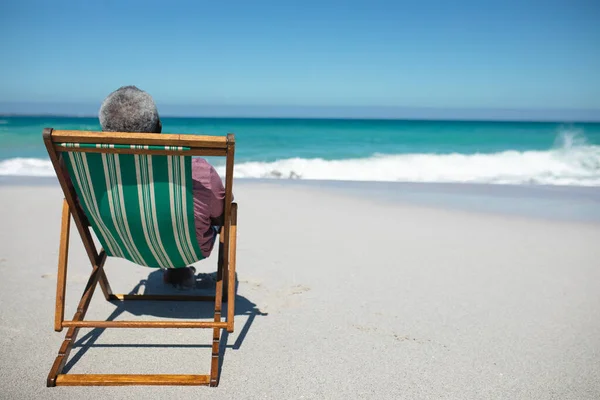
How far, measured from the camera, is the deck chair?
1987 mm

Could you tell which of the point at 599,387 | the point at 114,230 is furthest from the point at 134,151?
the point at 599,387

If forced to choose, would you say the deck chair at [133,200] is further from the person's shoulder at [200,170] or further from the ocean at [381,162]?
the ocean at [381,162]

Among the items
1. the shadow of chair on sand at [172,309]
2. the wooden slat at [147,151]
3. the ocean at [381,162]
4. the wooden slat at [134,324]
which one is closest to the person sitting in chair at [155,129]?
the wooden slat at [147,151]

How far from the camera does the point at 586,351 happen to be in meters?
2.65

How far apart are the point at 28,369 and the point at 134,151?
118 cm

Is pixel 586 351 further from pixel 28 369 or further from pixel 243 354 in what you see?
pixel 28 369

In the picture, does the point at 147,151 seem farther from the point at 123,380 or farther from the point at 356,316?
the point at 356,316

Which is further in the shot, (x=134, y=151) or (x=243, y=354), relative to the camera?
(x=243, y=354)

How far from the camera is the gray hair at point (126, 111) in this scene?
2.26 meters

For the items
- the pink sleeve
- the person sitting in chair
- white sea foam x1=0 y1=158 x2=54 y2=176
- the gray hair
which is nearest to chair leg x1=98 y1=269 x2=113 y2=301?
the person sitting in chair

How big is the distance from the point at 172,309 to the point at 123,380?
0.92 metres

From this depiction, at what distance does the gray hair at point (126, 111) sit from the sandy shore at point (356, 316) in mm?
1128

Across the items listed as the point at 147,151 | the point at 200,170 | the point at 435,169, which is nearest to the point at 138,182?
the point at 147,151

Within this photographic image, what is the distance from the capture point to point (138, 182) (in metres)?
2.13
